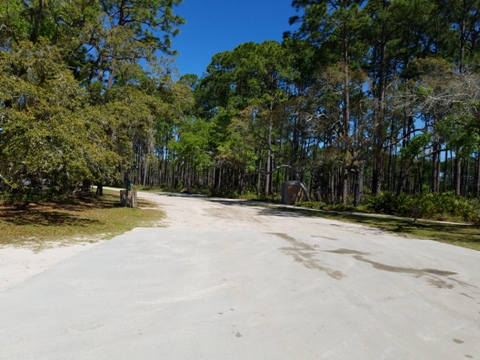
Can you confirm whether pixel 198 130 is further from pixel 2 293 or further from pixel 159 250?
pixel 2 293

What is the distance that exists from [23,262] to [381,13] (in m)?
23.6

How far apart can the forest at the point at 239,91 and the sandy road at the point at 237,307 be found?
4.53 meters

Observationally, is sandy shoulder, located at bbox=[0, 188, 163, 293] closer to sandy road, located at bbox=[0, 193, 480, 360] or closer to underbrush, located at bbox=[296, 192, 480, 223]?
sandy road, located at bbox=[0, 193, 480, 360]

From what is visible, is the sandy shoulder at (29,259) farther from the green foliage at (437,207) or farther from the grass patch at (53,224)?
the green foliage at (437,207)

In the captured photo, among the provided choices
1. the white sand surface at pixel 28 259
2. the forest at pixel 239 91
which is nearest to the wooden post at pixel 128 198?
the forest at pixel 239 91

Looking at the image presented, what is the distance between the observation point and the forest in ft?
29.9

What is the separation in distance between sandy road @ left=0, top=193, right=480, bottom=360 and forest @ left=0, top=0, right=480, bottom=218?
4.53 m

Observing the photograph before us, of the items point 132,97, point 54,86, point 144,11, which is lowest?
point 54,86

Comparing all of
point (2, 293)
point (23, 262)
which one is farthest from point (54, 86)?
point (2, 293)

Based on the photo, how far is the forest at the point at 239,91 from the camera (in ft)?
29.9

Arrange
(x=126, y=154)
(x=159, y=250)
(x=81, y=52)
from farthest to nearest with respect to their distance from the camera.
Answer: (x=81, y=52)
(x=126, y=154)
(x=159, y=250)

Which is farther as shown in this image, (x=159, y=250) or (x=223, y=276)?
(x=159, y=250)

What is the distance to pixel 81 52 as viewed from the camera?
1551 cm

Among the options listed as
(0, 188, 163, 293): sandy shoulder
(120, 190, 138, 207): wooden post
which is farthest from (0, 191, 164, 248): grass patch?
(120, 190, 138, 207): wooden post
